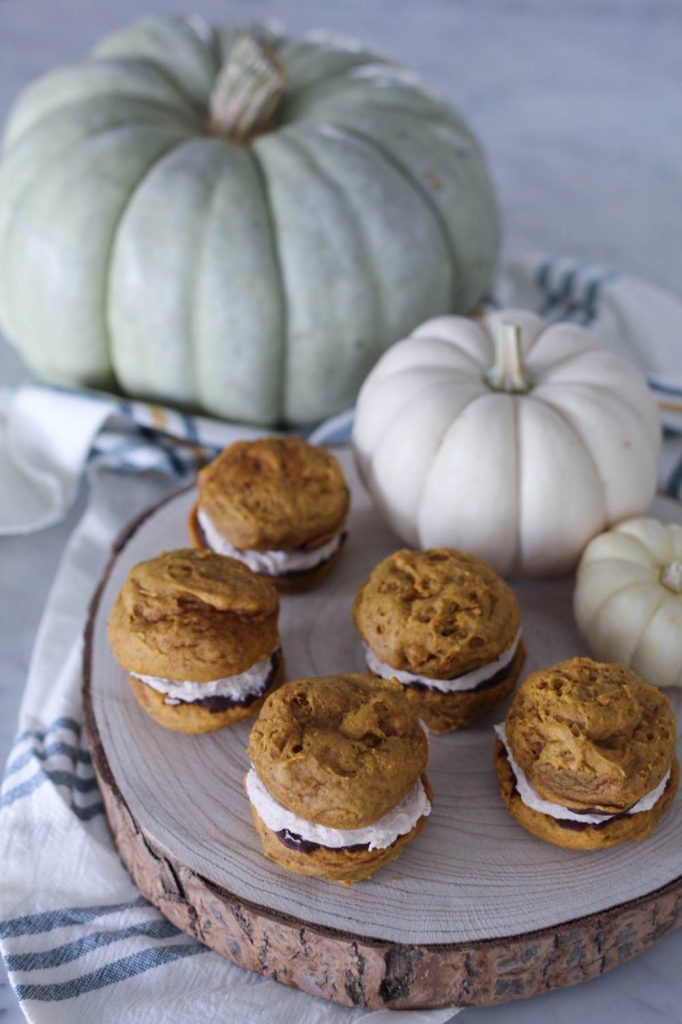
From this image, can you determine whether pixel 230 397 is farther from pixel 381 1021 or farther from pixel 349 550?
pixel 381 1021

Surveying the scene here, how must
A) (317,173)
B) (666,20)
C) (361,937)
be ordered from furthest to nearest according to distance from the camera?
1. (666,20)
2. (317,173)
3. (361,937)

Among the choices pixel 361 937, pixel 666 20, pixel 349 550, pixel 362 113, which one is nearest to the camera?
pixel 361 937

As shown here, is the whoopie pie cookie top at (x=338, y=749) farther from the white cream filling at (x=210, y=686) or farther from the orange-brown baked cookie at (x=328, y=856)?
the white cream filling at (x=210, y=686)

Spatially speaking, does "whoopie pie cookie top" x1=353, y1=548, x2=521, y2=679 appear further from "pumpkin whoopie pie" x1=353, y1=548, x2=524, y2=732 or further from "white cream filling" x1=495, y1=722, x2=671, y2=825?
"white cream filling" x1=495, y1=722, x2=671, y2=825

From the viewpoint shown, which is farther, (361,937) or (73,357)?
(73,357)

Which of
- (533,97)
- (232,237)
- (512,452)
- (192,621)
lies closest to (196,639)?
(192,621)

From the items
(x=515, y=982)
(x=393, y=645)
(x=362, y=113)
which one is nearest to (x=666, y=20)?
(x=362, y=113)

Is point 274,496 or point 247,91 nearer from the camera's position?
point 274,496

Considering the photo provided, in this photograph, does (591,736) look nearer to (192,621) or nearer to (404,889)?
(404,889)
